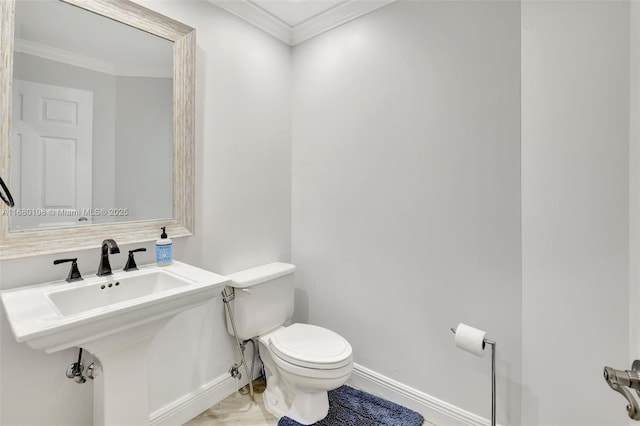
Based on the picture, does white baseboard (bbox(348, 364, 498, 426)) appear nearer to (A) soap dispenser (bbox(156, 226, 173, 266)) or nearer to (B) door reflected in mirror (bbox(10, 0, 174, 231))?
(A) soap dispenser (bbox(156, 226, 173, 266))

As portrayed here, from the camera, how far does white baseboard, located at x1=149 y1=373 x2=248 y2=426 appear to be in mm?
1618

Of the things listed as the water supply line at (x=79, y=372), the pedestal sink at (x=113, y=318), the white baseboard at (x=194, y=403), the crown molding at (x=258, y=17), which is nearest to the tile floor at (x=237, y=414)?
the white baseboard at (x=194, y=403)

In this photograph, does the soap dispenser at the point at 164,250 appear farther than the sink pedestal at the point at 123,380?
Yes

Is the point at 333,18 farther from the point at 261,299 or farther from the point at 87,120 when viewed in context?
the point at 261,299

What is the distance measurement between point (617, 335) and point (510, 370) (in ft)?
1.53

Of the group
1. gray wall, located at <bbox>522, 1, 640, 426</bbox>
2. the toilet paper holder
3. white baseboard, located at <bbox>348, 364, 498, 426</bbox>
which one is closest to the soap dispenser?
white baseboard, located at <bbox>348, 364, 498, 426</bbox>

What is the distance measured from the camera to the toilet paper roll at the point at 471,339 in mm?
1399

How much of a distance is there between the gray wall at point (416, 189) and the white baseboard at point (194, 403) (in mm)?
674

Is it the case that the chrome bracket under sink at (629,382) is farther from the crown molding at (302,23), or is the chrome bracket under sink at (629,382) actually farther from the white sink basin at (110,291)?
the crown molding at (302,23)

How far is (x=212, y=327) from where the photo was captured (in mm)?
1851

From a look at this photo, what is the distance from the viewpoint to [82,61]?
4.55 ft

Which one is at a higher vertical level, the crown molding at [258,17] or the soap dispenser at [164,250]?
the crown molding at [258,17]

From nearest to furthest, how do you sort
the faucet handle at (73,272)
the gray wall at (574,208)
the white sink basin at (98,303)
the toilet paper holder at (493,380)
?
the white sink basin at (98,303) → the gray wall at (574,208) → the faucet handle at (73,272) → the toilet paper holder at (493,380)

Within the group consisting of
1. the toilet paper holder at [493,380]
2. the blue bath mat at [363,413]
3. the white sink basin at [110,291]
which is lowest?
the blue bath mat at [363,413]
